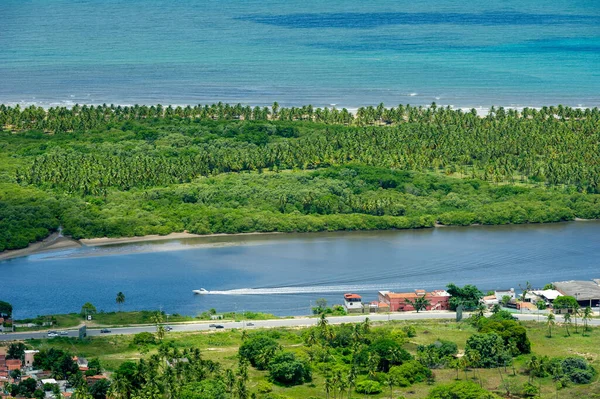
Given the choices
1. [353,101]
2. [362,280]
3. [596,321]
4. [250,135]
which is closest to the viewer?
[596,321]

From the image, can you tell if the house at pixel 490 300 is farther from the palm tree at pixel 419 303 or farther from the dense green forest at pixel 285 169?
the dense green forest at pixel 285 169

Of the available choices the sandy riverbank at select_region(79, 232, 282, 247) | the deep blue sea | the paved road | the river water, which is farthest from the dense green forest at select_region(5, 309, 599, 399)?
the deep blue sea

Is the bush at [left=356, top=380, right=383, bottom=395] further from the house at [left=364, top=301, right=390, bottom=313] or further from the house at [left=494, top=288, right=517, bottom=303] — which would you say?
the house at [left=494, top=288, right=517, bottom=303]

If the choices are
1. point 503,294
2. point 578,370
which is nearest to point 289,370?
point 578,370

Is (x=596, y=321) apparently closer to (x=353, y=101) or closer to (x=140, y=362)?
(x=140, y=362)

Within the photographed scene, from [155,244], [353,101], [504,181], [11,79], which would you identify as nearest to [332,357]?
[155,244]

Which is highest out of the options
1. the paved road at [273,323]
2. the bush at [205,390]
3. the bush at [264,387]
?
the paved road at [273,323]

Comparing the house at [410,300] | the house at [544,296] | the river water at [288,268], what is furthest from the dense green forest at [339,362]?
the river water at [288,268]
